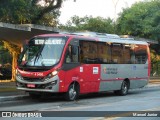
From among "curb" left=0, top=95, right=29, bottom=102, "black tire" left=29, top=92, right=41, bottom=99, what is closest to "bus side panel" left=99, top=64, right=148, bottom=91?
"black tire" left=29, top=92, right=41, bottom=99

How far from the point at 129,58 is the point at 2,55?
30627mm

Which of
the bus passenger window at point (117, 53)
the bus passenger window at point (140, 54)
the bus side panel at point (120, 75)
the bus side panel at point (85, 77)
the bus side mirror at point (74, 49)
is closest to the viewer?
the bus side panel at point (85, 77)

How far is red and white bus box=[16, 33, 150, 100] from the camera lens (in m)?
18.5

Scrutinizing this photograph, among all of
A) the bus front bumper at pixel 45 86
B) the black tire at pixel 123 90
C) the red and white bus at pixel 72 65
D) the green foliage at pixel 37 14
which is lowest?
the black tire at pixel 123 90

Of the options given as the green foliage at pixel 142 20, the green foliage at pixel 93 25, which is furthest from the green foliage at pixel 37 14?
the green foliage at pixel 142 20

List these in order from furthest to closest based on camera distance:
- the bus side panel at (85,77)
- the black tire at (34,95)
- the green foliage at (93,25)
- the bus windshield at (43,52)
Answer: the green foliage at (93,25), the black tire at (34,95), the bus side panel at (85,77), the bus windshield at (43,52)

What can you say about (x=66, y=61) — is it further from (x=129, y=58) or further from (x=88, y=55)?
(x=129, y=58)

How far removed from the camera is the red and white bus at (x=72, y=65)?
1853 centimetres

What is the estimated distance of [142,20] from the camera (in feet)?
151

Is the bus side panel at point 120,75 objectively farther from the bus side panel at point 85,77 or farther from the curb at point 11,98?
the curb at point 11,98

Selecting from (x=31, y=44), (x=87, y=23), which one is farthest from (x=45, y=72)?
(x=87, y=23)

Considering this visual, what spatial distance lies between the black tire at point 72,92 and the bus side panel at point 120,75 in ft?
7.79

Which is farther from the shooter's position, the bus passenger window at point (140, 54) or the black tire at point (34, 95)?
the bus passenger window at point (140, 54)

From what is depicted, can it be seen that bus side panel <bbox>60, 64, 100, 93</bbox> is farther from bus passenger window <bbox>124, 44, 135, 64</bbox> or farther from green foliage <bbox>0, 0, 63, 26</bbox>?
green foliage <bbox>0, 0, 63, 26</bbox>
